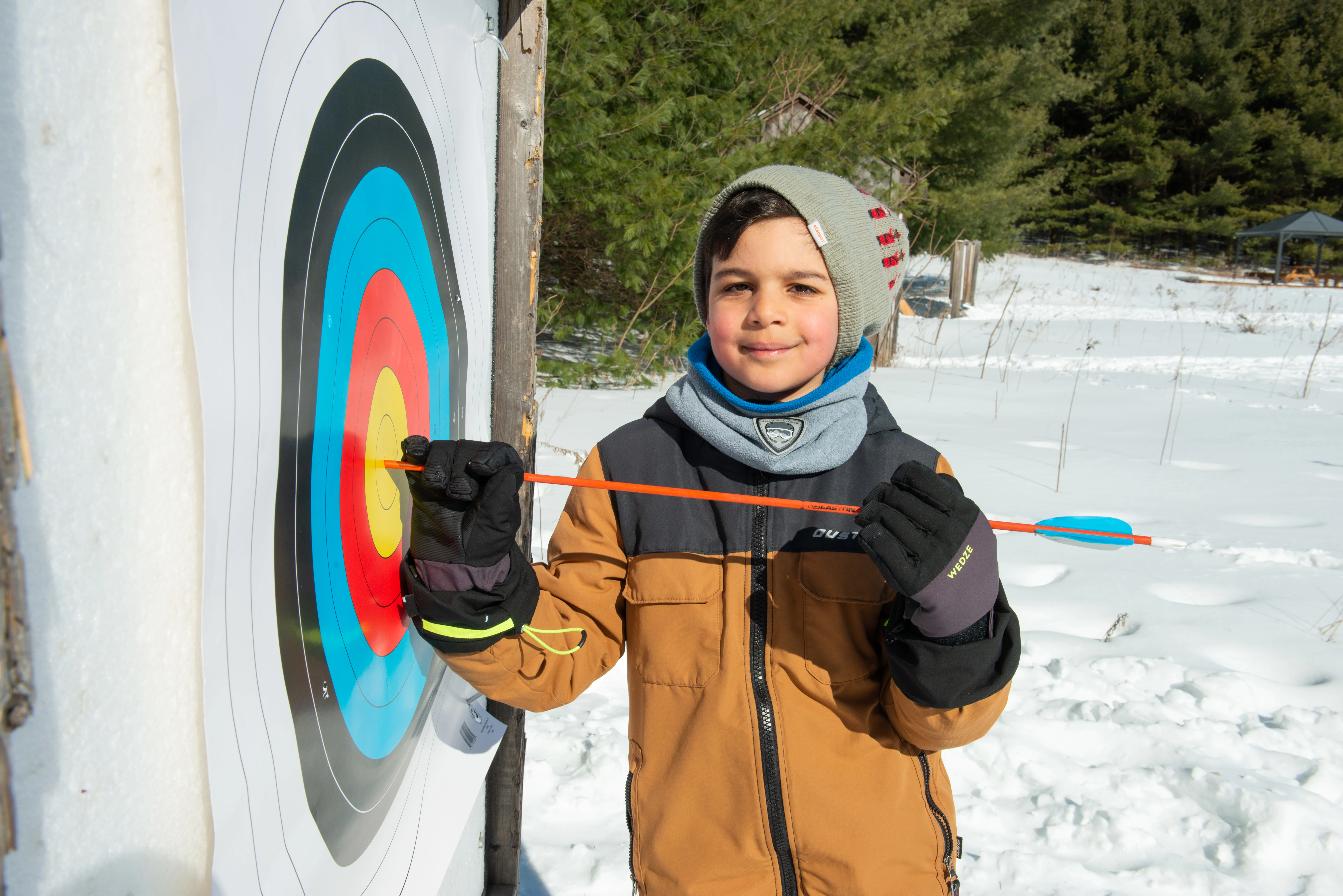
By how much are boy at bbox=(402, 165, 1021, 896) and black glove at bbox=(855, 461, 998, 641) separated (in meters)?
0.02

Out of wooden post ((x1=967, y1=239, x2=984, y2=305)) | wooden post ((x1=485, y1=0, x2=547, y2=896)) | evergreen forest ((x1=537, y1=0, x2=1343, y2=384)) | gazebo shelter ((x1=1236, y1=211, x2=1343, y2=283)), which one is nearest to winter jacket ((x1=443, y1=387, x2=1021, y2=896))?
wooden post ((x1=485, y1=0, x2=547, y2=896))

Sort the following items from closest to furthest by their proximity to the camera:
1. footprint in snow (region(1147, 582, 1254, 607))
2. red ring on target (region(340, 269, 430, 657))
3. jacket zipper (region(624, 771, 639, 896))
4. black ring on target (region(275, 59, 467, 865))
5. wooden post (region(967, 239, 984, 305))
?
black ring on target (region(275, 59, 467, 865)), red ring on target (region(340, 269, 430, 657)), jacket zipper (region(624, 771, 639, 896)), footprint in snow (region(1147, 582, 1254, 607)), wooden post (region(967, 239, 984, 305))

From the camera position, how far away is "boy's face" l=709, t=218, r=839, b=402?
126 cm

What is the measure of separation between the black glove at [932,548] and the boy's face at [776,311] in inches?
10.7

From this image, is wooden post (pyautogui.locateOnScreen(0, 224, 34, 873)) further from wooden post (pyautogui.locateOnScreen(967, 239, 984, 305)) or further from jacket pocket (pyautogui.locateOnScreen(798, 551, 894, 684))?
wooden post (pyautogui.locateOnScreen(967, 239, 984, 305))

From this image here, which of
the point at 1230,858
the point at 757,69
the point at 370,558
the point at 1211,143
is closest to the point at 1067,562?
the point at 1230,858

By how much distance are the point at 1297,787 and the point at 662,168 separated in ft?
14.5

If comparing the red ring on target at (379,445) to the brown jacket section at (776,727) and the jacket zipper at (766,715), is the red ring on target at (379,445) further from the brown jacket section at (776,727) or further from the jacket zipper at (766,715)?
the jacket zipper at (766,715)

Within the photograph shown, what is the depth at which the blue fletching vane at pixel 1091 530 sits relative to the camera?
43.3 inches

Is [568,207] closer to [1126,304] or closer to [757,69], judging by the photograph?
[757,69]

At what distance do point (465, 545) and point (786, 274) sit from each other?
61cm

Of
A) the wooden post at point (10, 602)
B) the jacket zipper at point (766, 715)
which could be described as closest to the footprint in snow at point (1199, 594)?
the jacket zipper at point (766, 715)

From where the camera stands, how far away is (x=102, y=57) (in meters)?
0.48

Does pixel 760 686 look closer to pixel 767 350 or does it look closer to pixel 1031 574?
pixel 767 350
